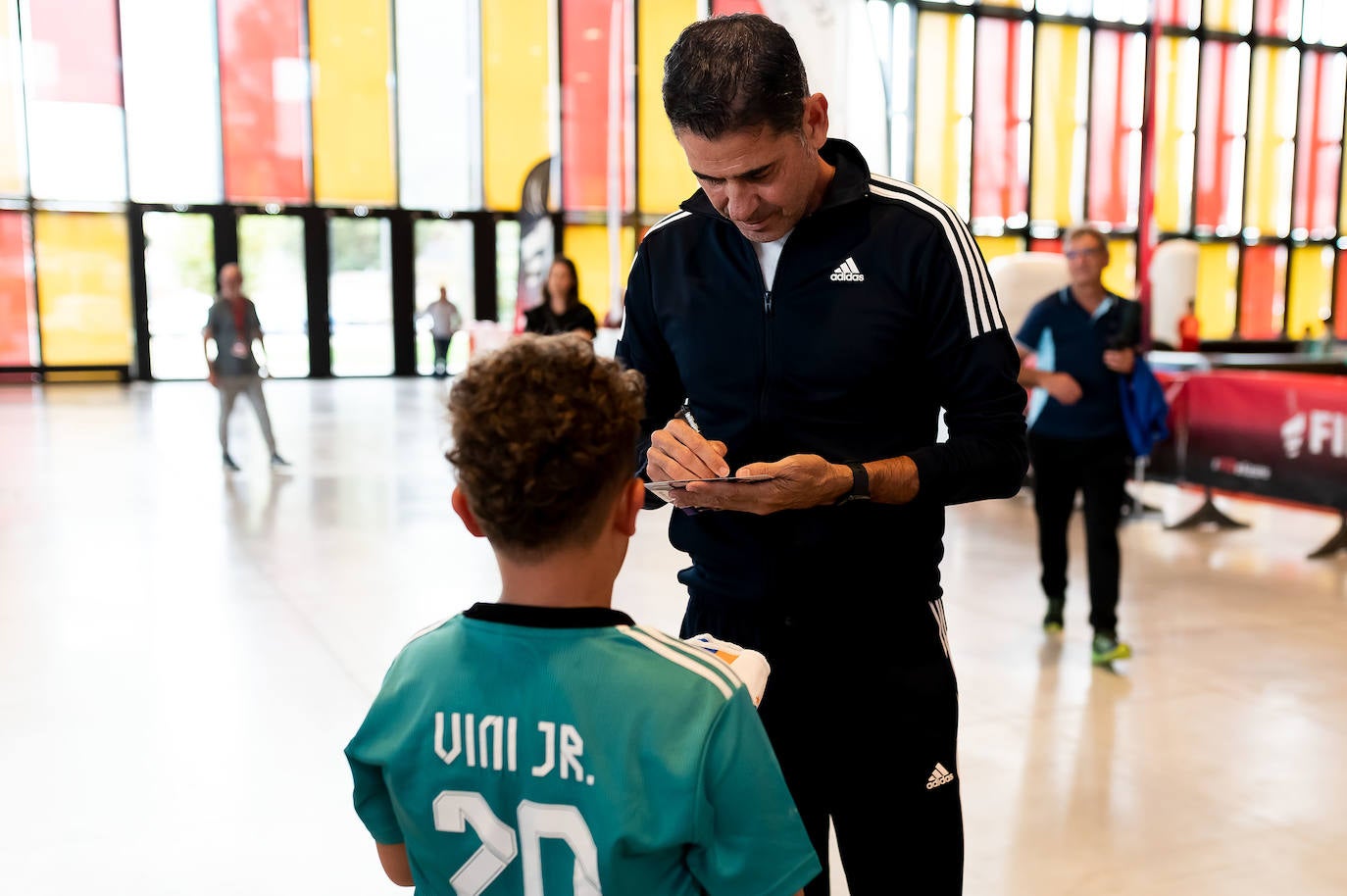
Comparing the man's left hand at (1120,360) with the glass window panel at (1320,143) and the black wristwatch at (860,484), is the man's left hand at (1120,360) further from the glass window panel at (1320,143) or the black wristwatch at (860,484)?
the glass window panel at (1320,143)

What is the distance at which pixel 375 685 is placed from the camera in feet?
15.3

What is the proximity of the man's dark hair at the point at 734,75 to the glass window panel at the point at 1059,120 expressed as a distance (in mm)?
24289

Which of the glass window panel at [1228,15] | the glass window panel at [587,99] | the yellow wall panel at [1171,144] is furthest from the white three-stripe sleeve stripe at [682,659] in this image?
the glass window panel at [1228,15]

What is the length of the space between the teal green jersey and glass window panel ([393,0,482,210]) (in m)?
20.3

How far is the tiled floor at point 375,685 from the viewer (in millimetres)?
3324

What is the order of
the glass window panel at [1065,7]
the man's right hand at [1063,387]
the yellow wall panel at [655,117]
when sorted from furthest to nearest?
the glass window panel at [1065,7]
the yellow wall panel at [655,117]
the man's right hand at [1063,387]

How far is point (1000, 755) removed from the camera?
4066mm

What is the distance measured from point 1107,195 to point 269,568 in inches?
893

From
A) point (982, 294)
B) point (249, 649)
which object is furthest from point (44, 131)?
point (982, 294)

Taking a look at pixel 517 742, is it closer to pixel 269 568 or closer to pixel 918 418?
pixel 918 418

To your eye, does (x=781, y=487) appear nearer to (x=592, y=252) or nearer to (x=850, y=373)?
(x=850, y=373)

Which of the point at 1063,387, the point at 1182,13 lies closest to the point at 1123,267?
the point at 1182,13

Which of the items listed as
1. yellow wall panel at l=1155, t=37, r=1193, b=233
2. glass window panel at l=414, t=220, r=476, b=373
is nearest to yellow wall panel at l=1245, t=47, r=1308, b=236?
yellow wall panel at l=1155, t=37, r=1193, b=233

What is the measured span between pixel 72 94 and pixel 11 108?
883 mm
